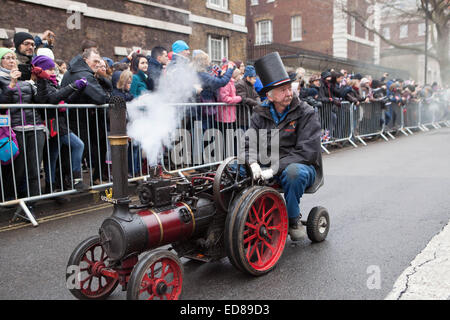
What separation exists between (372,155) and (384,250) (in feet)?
23.0

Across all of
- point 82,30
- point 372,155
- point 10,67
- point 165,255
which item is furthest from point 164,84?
point 82,30

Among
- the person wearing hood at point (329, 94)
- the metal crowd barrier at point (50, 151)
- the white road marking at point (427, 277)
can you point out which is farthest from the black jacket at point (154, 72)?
Result: the person wearing hood at point (329, 94)

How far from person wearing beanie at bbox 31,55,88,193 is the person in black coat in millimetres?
177

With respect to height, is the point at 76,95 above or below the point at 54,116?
above

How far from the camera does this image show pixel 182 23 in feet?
63.3

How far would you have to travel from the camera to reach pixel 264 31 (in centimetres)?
3616

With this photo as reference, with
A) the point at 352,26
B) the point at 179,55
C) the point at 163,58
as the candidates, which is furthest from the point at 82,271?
the point at 352,26

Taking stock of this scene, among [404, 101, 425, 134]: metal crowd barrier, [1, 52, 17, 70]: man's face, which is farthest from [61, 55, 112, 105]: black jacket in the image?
[404, 101, 425, 134]: metal crowd barrier

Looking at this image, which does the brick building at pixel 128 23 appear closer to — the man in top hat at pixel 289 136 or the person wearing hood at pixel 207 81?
the person wearing hood at pixel 207 81

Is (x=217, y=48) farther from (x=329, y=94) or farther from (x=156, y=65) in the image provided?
(x=156, y=65)

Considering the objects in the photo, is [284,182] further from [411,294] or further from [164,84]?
[164,84]

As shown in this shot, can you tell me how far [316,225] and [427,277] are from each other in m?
1.11

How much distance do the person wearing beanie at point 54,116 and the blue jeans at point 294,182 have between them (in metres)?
3.15

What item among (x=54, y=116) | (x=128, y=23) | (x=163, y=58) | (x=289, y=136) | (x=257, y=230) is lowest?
(x=257, y=230)
